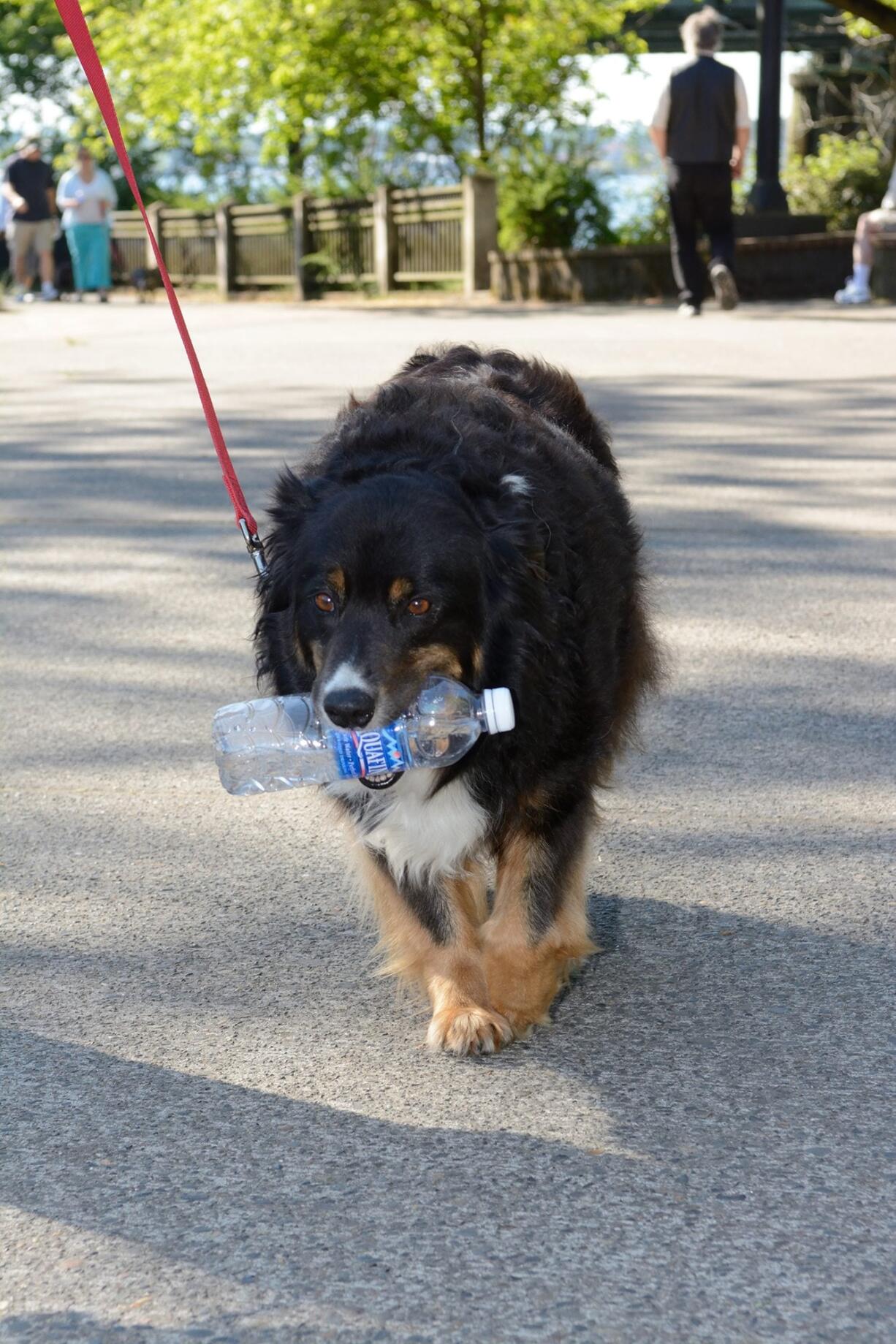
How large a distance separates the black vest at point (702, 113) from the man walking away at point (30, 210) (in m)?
15.5

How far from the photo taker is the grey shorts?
2908 cm

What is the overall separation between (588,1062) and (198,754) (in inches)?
89.5

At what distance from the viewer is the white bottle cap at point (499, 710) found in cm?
331

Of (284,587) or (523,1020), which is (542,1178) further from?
(284,587)

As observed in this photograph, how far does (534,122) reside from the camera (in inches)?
1039

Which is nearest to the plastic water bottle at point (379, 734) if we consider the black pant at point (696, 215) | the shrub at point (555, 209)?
the black pant at point (696, 215)

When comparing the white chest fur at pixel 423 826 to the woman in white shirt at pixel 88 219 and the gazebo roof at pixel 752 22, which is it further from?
the gazebo roof at pixel 752 22

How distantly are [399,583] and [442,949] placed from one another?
0.86 metres

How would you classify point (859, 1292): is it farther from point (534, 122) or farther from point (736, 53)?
point (736, 53)

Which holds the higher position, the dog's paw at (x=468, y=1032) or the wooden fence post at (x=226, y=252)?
the wooden fence post at (x=226, y=252)

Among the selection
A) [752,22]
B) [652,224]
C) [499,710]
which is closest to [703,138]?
[652,224]

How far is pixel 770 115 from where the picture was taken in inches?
826

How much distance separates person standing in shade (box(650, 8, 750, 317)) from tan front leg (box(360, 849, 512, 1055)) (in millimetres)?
13903

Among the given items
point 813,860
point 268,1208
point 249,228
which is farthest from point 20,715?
point 249,228
